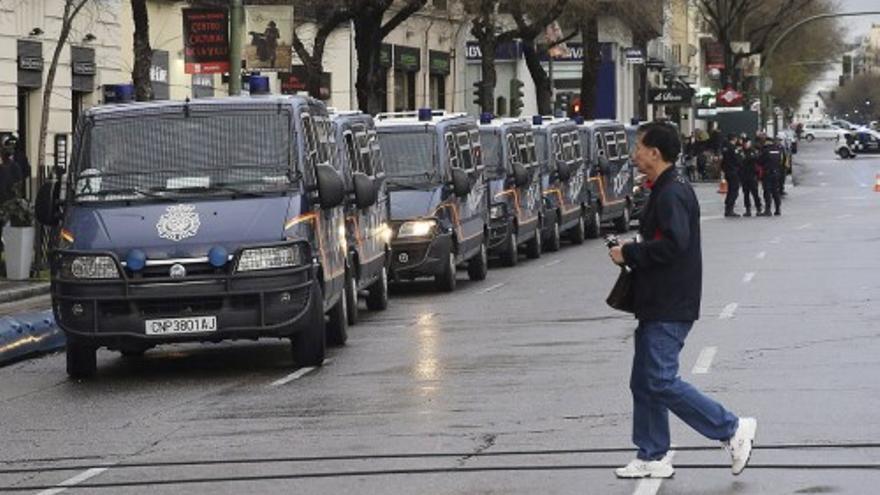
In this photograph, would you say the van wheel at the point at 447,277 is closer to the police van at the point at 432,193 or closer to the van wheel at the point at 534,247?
the police van at the point at 432,193

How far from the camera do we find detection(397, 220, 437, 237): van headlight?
26750 mm

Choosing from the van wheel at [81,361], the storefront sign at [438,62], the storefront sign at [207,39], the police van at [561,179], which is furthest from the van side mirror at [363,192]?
the storefront sign at [438,62]

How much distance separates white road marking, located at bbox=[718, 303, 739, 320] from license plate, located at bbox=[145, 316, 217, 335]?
607 cm

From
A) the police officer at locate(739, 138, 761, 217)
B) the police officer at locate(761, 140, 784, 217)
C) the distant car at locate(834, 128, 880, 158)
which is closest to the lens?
the police officer at locate(739, 138, 761, 217)

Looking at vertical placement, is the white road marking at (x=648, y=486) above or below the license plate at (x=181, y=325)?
below

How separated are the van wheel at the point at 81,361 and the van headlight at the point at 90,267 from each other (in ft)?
2.42

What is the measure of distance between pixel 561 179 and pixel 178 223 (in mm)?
20322

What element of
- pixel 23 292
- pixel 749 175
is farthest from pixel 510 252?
pixel 749 175

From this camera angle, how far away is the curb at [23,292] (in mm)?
27203

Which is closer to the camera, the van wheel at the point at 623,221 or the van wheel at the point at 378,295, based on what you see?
the van wheel at the point at 378,295

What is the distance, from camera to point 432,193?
27141 mm

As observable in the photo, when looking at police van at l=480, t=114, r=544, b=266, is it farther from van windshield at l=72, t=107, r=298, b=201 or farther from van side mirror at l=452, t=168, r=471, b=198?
van windshield at l=72, t=107, r=298, b=201

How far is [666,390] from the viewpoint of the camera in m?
11.0

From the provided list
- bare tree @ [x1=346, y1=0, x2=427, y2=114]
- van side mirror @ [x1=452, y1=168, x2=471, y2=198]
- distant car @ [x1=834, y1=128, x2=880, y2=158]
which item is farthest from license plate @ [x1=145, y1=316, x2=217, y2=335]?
distant car @ [x1=834, y1=128, x2=880, y2=158]
